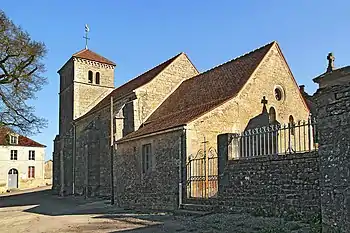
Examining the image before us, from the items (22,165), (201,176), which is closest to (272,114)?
(201,176)

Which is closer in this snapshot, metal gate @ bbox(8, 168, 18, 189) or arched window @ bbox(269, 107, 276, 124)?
arched window @ bbox(269, 107, 276, 124)

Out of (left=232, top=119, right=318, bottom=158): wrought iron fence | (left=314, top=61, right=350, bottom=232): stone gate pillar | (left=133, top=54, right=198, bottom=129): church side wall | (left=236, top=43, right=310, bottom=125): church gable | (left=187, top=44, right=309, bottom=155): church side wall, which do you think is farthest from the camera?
(left=133, top=54, right=198, bottom=129): church side wall

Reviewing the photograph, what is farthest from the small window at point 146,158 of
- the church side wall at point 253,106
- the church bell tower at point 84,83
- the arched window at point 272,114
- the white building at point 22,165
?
the white building at point 22,165

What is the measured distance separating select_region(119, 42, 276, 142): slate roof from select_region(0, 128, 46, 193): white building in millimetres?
39246

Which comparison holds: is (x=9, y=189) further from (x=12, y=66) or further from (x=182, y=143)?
(x=182, y=143)

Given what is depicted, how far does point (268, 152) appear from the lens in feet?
44.0

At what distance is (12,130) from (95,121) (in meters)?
9.53

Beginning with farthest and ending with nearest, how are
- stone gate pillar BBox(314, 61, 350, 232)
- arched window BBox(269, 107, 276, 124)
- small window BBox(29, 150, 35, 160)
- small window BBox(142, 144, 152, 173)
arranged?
small window BBox(29, 150, 35, 160)
arched window BBox(269, 107, 276, 124)
small window BBox(142, 144, 152, 173)
stone gate pillar BBox(314, 61, 350, 232)

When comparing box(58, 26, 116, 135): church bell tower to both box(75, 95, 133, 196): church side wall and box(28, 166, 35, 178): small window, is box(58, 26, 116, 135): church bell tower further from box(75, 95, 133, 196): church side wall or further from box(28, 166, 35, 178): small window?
box(28, 166, 35, 178): small window

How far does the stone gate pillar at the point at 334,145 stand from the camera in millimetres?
8312

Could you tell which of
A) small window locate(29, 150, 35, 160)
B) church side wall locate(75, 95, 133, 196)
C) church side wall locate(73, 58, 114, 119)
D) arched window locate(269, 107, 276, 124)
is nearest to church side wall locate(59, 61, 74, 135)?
church side wall locate(73, 58, 114, 119)

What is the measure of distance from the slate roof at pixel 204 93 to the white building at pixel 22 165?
39246mm

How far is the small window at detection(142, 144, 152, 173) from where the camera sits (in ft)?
70.8

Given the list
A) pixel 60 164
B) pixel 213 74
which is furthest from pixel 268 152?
pixel 60 164
